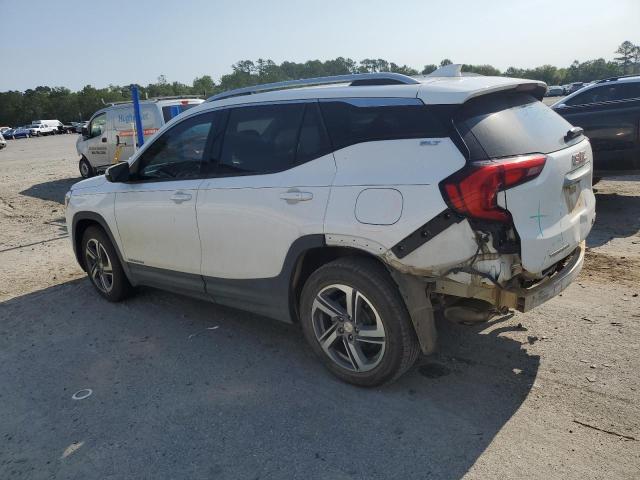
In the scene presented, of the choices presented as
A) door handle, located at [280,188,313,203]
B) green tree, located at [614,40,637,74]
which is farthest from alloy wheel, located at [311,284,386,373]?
green tree, located at [614,40,637,74]

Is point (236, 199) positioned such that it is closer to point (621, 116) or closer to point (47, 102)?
point (621, 116)

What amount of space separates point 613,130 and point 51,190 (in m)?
12.8

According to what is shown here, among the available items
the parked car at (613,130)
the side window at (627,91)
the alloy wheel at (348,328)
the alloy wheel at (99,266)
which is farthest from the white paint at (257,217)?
the side window at (627,91)

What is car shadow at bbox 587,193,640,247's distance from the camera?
642 cm

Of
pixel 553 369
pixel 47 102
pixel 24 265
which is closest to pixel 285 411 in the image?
pixel 553 369

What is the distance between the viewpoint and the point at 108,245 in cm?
518

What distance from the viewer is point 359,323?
11.0 ft

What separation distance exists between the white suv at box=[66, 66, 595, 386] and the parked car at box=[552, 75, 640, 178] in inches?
189

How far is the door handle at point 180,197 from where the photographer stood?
13.6ft

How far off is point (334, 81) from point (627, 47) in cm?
14647

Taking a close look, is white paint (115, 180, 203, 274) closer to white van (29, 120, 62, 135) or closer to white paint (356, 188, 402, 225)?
white paint (356, 188, 402, 225)

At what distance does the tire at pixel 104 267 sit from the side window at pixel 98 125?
9.67 meters

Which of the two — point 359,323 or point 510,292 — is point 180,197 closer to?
point 359,323

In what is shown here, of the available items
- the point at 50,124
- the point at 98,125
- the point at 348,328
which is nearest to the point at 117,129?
the point at 98,125
